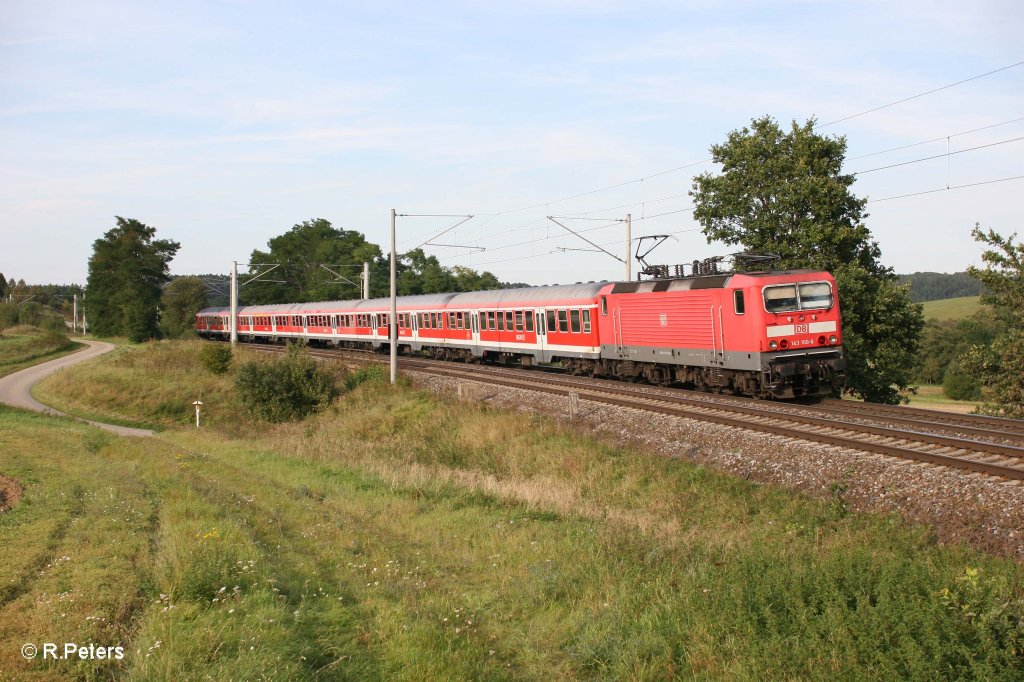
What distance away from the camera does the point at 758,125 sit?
31719 mm

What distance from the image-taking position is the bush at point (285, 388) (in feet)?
103

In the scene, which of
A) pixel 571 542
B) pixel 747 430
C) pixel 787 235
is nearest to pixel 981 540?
pixel 571 542

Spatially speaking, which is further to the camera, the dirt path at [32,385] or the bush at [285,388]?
the dirt path at [32,385]

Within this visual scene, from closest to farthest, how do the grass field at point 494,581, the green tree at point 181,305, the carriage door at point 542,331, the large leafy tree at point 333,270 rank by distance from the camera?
the grass field at point 494,581 < the carriage door at point 542,331 < the green tree at point 181,305 < the large leafy tree at point 333,270

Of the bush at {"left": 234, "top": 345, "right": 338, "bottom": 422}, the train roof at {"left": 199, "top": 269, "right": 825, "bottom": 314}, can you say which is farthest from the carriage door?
the bush at {"left": 234, "top": 345, "right": 338, "bottom": 422}

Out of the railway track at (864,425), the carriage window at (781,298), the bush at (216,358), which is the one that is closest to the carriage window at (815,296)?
the carriage window at (781,298)

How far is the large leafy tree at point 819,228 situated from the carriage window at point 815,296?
6.67 meters

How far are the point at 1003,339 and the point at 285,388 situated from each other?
25.4 metres

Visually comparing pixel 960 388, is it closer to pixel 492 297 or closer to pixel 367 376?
pixel 492 297

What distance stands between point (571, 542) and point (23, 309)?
4399 inches

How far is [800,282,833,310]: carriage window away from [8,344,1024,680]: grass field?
7.59m

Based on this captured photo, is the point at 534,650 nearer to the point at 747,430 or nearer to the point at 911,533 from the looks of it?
the point at 911,533

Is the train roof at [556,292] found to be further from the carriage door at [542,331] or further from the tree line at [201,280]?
the tree line at [201,280]

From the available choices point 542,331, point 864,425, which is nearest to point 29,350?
point 542,331
